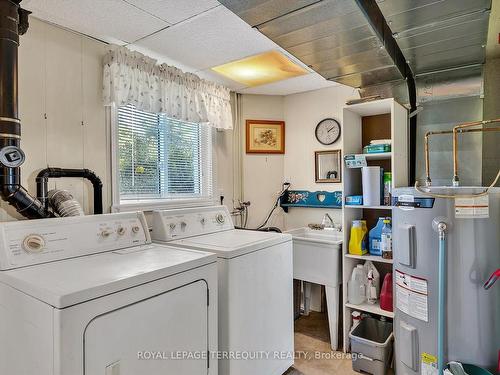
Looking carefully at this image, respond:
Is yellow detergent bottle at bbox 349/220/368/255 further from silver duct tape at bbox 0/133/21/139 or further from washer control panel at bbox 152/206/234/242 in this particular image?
silver duct tape at bbox 0/133/21/139

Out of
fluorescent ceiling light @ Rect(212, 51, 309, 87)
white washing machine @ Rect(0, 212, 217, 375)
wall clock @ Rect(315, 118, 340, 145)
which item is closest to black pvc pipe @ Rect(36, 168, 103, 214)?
white washing machine @ Rect(0, 212, 217, 375)

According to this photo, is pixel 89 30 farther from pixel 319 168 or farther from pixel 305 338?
pixel 305 338

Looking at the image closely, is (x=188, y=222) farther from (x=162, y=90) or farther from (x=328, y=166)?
(x=328, y=166)

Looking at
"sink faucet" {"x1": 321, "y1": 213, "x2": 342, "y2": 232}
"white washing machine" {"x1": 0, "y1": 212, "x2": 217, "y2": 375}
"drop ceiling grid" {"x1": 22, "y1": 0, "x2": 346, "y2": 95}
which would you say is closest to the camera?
"white washing machine" {"x1": 0, "y1": 212, "x2": 217, "y2": 375}

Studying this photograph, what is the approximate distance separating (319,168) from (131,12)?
7.35ft

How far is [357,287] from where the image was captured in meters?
2.49

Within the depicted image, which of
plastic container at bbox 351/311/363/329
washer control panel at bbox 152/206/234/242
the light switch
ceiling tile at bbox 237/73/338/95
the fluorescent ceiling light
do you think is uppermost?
ceiling tile at bbox 237/73/338/95

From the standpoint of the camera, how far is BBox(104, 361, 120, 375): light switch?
3.97ft

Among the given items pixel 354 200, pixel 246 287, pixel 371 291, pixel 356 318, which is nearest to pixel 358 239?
pixel 354 200

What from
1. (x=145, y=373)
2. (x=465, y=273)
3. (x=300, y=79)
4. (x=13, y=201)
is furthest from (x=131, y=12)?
(x=465, y=273)

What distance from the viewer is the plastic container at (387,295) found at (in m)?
2.31

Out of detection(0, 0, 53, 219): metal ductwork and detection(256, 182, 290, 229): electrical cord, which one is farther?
detection(256, 182, 290, 229): electrical cord

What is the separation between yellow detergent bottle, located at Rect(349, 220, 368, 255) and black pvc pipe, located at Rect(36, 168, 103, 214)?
1919 mm

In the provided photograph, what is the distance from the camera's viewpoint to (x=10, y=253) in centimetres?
143
